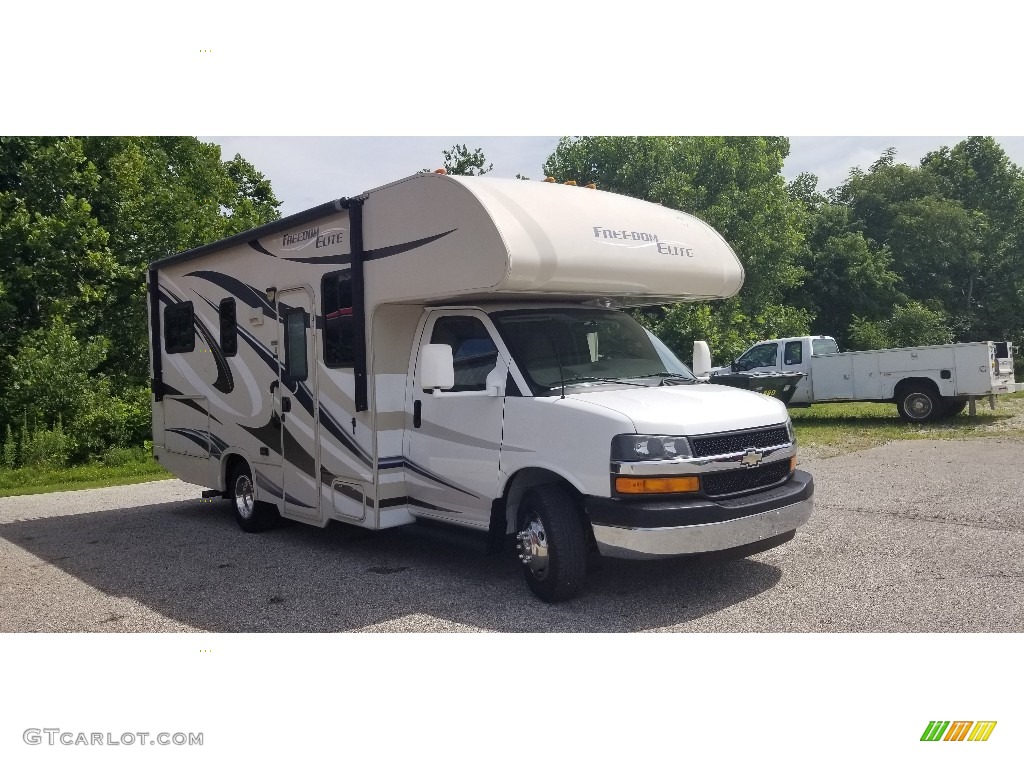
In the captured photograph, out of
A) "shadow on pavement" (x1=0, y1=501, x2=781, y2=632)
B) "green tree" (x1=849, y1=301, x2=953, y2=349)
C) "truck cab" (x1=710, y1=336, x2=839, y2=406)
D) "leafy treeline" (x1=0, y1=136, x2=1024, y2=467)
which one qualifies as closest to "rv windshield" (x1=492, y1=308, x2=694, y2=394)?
"shadow on pavement" (x1=0, y1=501, x2=781, y2=632)

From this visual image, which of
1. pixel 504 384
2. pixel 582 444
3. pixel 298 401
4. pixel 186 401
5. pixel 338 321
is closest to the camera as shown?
pixel 582 444

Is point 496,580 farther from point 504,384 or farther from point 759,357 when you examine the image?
point 759,357

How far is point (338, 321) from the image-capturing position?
7.39 m

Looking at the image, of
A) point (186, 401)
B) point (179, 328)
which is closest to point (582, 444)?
point (186, 401)

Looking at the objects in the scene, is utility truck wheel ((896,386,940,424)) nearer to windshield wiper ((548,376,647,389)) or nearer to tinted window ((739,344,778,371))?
tinted window ((739,344,778,371))

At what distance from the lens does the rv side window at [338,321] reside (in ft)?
23.8

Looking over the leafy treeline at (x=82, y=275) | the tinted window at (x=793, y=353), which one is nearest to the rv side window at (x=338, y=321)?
the leafy treeline at (x=82, y=275)

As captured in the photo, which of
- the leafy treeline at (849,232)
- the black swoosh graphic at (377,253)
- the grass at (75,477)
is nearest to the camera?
the black swoosh graphic at (377,253)

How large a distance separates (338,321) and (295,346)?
0.79 meters

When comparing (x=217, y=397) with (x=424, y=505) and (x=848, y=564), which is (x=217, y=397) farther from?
(x=848, y=564)

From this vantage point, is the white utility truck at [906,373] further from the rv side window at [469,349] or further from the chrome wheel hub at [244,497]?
the rv side window at [469,349]

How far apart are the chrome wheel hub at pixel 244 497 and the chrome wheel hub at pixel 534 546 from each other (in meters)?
3.84

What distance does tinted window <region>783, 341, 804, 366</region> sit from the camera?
18.5m

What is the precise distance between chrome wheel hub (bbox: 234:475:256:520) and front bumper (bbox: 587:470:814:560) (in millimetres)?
4604
